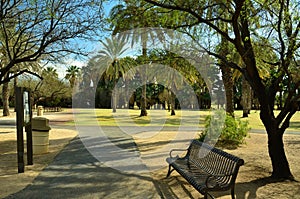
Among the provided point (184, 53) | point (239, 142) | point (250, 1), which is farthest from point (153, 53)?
point (239, 142)

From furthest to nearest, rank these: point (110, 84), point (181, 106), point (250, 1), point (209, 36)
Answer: point (181, 106), point (110, 84), point (209, 36), point (250, 1)

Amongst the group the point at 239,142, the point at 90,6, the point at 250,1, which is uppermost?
the point at 90,6

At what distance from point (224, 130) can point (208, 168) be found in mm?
6474

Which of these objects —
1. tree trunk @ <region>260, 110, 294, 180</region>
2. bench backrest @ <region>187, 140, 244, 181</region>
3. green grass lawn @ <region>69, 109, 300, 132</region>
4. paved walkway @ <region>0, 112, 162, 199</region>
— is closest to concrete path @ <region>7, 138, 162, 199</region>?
paved walkway @ <region>0, 112, 162, 199</region>

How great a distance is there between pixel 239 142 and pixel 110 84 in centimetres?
4220

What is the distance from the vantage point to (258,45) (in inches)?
306

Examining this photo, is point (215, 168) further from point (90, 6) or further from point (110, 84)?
point (110, 84)

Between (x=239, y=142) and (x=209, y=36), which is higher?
(x=209, y=36)

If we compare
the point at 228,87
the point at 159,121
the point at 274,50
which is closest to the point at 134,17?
the point at 274,50

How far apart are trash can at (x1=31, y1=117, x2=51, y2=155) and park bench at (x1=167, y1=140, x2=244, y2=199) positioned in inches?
197

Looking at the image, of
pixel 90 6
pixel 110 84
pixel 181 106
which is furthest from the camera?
pixel 181 106

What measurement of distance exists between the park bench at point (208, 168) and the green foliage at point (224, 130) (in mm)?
5016

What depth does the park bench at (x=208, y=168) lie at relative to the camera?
505 cm

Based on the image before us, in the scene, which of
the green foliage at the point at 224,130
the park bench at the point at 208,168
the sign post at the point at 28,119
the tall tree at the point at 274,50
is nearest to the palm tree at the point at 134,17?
the tall tree at the point at 274,50
